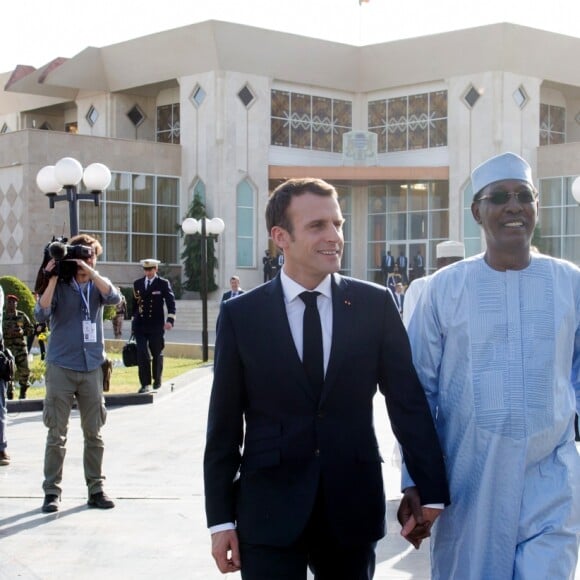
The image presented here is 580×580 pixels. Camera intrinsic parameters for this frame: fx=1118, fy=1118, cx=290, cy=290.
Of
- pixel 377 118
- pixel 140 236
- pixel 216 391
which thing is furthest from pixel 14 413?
pixel 377 118

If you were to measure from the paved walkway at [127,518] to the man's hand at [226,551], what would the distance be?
97.5 inches

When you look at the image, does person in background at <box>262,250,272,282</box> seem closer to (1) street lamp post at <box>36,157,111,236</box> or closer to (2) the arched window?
(2) the arched window

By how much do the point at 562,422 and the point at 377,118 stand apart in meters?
42.9

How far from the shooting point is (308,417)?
3695 millimetres

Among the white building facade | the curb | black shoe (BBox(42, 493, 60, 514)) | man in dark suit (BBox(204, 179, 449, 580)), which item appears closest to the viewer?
man in dark suit (BBox(204, 179, 449, 580))

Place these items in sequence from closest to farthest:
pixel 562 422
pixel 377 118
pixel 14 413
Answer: pixel 562 422, pixel 14 413, pixel 377 118

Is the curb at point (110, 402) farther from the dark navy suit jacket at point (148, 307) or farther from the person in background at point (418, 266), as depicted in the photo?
the person in background at point (418, 266)

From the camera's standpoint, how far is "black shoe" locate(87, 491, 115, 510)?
8016 mm

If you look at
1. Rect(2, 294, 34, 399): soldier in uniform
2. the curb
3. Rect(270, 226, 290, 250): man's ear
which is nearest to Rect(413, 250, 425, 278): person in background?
the curb

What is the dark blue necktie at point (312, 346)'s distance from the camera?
373 cm

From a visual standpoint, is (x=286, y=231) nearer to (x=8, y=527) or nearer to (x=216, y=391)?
(x=216, y=391)

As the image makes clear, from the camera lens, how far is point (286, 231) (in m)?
3.87

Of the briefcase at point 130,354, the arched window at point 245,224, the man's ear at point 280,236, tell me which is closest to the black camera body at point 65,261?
the man's ear at point 280,236

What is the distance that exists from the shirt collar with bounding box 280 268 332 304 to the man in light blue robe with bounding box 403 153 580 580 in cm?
47
